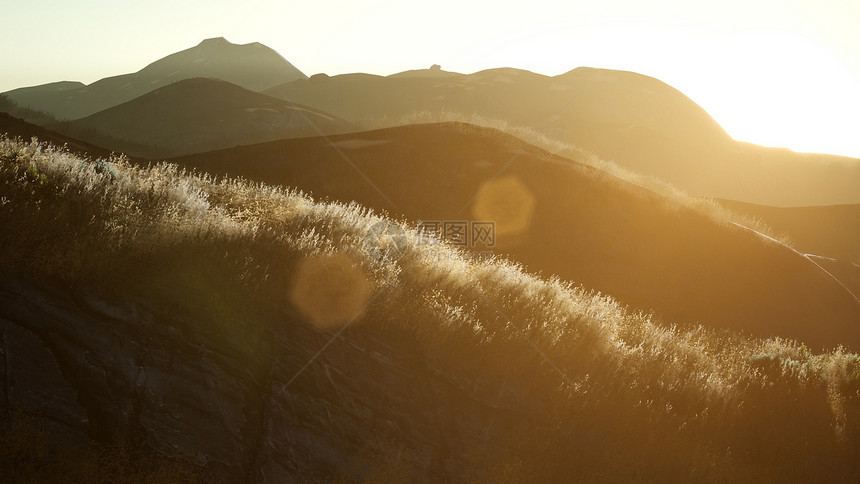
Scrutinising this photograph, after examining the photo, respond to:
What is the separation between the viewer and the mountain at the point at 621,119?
211 feet

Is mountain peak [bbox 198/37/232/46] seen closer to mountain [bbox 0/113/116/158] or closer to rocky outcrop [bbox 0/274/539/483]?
mountain [bbox 0/113/116/158]

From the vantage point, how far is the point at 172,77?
12181 cm

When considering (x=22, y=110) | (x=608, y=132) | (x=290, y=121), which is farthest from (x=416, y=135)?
(x=608, y=132)

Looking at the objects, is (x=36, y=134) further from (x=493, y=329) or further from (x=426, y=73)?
(x=426, y=73)

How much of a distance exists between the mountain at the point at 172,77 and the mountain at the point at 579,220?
335 ft

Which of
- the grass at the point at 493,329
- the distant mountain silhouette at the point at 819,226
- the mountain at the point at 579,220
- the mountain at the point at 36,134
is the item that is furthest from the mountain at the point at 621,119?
the grass at the point at 493,329

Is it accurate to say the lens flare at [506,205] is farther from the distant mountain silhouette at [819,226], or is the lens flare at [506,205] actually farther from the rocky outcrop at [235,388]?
the distant mountain silhouette at [819,226]

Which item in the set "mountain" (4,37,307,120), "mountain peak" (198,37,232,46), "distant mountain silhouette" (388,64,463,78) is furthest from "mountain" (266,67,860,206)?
"mountain peak" (198,37,232,46)

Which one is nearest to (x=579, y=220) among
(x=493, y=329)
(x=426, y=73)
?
(x=493, y=329)

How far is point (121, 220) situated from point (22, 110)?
48087 millimetres

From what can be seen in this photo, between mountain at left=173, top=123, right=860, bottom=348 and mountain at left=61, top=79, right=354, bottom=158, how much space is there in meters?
21.6

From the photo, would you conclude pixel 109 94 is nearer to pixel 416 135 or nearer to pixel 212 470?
pixel 416 135

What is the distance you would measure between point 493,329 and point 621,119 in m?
83.0

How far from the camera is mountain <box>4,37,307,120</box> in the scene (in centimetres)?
10275
